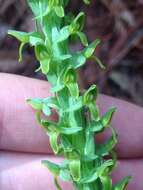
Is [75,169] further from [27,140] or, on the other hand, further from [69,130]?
[27,140]

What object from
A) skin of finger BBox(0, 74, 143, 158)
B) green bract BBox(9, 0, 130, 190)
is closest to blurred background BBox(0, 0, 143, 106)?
skin of finger BBox(0, 74, 143, 158)

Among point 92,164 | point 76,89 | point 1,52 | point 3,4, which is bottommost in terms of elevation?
point 1,52

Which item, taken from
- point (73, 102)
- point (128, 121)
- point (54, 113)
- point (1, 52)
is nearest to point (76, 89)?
point (73, 102)

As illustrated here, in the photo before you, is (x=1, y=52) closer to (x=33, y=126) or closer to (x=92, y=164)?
(x=33, y=126)

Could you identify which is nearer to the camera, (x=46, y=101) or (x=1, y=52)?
(x=46, y=101)

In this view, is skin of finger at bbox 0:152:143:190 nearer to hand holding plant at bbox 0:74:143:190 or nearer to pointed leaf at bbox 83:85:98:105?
hand holding plant at bbox 0:74:143:190

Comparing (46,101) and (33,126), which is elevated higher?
(46,101)

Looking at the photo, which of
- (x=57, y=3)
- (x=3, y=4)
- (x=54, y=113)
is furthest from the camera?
(x=3, y=4)

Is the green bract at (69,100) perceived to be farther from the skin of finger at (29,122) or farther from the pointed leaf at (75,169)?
the skin of finger at (29,122)

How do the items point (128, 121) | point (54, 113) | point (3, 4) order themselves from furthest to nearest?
point (3, 4), point (128, 121), point (54, 113)
